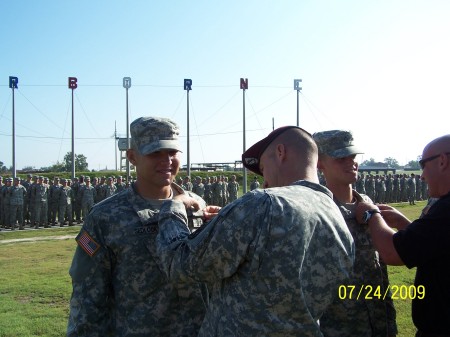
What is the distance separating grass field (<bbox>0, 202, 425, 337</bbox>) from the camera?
600 cm

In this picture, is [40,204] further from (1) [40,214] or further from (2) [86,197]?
(2) [86,197]

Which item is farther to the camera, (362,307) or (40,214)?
(40,214)

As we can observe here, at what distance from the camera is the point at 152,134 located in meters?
2.56

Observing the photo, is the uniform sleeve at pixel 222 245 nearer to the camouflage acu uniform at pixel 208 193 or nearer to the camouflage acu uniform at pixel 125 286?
the camouflage acu uniform at pixel 125 286

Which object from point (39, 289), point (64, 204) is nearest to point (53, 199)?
point (64, 204)

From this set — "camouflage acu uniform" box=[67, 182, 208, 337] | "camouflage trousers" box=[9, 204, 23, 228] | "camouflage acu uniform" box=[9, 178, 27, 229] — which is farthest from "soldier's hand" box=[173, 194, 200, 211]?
"camouflage trousers" box=[9, 204, 23, 228]

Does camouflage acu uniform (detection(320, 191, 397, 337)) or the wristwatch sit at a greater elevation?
the wristwatch

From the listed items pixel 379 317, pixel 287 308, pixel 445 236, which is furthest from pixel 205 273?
pixel 379 317

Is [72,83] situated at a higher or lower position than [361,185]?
higher

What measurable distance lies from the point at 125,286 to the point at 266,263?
95cm

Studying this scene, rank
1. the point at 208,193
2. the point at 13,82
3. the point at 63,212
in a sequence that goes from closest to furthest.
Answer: the point at 63,212 → the point at 208,193 → the point at 13,82

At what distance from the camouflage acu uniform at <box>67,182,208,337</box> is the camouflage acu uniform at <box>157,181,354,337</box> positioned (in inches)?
19.8

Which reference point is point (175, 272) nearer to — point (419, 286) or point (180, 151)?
point (180, 151)

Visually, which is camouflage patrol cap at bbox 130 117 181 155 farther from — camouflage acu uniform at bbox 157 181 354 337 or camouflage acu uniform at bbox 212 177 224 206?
camouflage acu uniform at bbox 212 177 224 206
